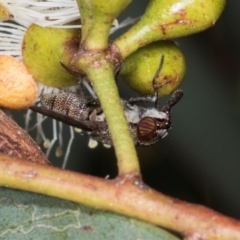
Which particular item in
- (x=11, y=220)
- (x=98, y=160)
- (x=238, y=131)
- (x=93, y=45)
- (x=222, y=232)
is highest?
(x=93, y=45)

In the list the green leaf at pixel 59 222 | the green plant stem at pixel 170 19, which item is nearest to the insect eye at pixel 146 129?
the green plant stem at pixel 170 19

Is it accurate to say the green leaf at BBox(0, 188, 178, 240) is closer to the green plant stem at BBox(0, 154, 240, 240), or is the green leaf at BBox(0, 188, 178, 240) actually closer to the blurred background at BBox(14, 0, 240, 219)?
the green plant stem at BBox(0, 154, 240, 240)

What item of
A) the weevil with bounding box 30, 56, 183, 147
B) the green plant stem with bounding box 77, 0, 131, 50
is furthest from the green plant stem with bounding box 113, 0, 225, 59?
the weevil with bounding box 30, 56, 183, 147

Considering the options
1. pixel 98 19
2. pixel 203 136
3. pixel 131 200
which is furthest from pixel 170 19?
pixel 203 136

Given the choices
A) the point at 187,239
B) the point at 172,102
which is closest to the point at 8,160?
the point at 187,239

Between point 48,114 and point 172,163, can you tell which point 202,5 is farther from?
point 172,163

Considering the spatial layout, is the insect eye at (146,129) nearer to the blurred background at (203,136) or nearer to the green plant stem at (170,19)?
the green plant stem at (170,19)
